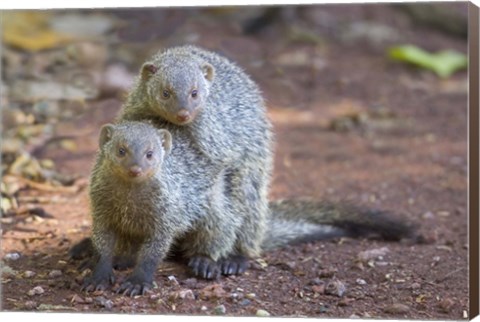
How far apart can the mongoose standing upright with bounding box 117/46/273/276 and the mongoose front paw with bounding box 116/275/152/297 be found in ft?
0.94

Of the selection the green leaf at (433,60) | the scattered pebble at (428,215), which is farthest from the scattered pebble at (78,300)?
the green leaf at (433,60)

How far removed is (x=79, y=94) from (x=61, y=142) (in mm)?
273

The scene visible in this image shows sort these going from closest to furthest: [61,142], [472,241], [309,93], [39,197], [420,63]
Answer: [472,241] < [39,197] < [61,142] < [309,93] < [420,63]

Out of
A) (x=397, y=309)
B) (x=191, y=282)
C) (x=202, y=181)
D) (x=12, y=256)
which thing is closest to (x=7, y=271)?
(x=12, y=256)

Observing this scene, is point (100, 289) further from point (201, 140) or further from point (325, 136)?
point (325, 136)

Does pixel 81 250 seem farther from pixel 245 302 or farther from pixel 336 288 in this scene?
pixel 336 288

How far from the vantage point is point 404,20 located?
24.5 feet

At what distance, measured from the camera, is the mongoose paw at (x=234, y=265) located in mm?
3566

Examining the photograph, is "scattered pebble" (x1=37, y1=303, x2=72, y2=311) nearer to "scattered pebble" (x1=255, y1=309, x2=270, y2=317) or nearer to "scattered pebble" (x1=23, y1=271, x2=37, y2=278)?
"scattered pebble" (x1=23, y1=271, x2=37, y2=278)

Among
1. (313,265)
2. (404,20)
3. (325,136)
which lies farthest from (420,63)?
(313,265)

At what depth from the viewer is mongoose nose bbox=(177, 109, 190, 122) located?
3344 mm

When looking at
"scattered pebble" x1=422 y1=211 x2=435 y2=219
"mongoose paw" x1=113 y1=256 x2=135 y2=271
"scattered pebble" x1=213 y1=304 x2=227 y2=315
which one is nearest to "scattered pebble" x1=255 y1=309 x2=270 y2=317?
"scattered pebble" x1=213 y1=304 x2=227 y2=315

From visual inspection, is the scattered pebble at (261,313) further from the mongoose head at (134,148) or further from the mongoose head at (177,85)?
the mongoose head at (177,85)

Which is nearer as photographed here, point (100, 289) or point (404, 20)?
point (100, 289)
